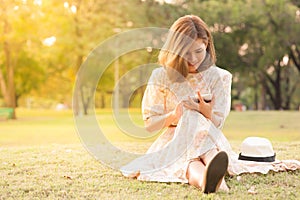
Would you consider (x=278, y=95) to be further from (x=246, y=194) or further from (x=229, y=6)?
(x=246, y=194)

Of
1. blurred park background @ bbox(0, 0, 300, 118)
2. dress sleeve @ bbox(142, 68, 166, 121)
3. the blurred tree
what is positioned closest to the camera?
dress sleeve @ bbox(142, 68, 166, 121)

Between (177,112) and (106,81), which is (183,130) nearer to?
(177,112)

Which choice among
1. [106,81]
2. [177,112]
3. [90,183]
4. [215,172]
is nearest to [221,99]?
[177,112]

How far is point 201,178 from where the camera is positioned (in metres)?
2.65

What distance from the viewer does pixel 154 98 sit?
10.0 ft

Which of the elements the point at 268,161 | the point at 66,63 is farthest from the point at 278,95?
the point at 268,161

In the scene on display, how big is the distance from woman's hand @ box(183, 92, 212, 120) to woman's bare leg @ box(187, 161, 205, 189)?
12.9 inches

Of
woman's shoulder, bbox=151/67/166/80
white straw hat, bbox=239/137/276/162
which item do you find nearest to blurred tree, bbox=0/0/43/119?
woman's shoulder, bbox=151/67/166/80

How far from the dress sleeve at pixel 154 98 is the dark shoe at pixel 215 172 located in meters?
0.70

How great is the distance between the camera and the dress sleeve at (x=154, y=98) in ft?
9.95

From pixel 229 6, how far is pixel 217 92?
625 inches

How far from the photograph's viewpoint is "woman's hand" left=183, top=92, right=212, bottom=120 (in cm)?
286

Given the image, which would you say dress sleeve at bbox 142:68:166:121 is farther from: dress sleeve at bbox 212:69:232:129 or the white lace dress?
dress sleeve at bbox 212:69:232:129

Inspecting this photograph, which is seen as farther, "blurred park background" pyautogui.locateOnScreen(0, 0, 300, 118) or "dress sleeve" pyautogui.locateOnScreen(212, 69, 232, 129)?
"blurred park background" pyautogui.locateOnScreen(0, 0, 300, 118)
